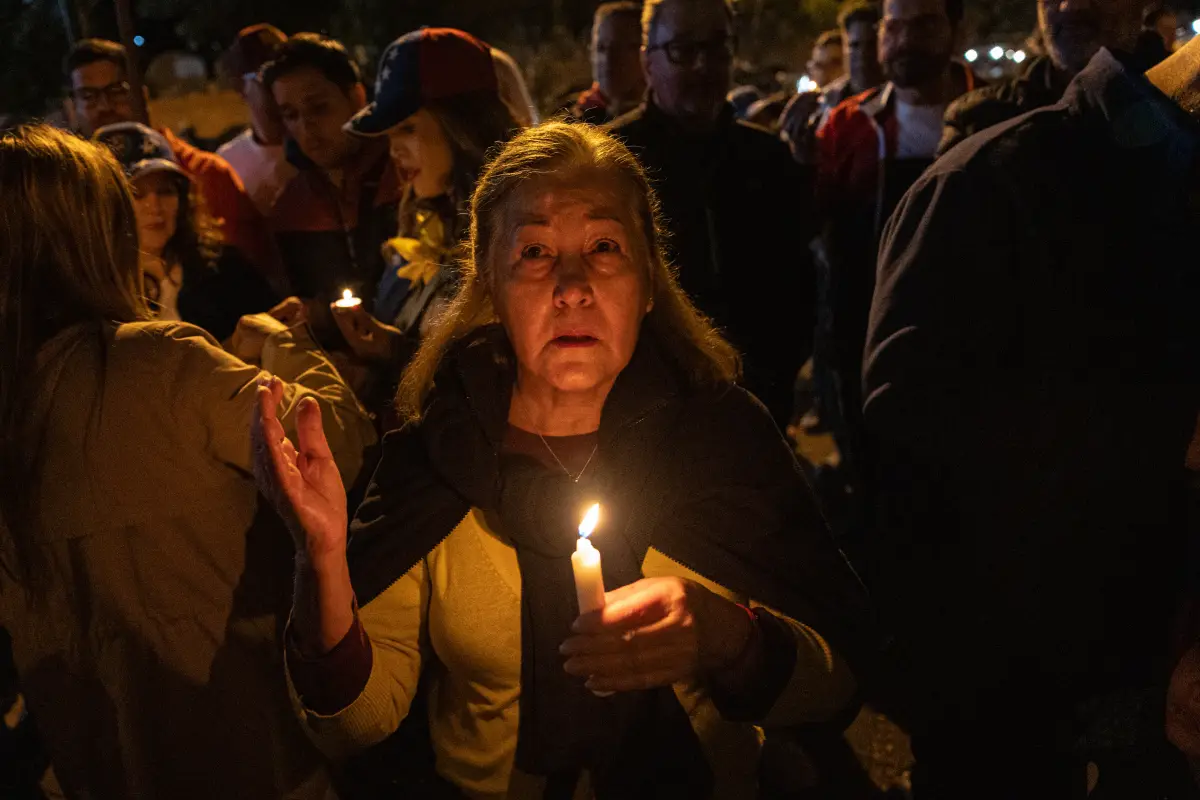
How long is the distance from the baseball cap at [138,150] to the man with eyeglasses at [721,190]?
6.46 feet

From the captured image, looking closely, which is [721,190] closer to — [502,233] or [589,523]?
[502,233]

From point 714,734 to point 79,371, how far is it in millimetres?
1684

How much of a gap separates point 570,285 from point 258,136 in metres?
5.27

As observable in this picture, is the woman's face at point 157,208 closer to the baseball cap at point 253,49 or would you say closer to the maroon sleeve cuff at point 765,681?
the baseball cap at point 253,49

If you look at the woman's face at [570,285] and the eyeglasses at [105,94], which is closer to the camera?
the woman's face at [570,285]

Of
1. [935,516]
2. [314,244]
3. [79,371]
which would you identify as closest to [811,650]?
[935,516]

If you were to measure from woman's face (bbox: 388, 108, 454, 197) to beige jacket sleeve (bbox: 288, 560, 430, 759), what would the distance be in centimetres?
198

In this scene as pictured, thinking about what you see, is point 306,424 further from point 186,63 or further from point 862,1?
point 186,63

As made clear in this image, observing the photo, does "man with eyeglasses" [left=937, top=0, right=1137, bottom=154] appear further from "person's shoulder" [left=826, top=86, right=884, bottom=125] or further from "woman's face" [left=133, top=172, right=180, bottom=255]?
"woman's face" [left=133, top=172, right=180, bottom=255]

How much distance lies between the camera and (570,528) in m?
1.88

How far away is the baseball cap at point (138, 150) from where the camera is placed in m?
3.95

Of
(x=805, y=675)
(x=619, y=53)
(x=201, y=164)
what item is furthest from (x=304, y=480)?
(x=619, y=53)

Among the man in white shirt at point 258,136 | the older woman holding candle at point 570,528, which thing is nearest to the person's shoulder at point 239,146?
the man in white shirt at point 258,136

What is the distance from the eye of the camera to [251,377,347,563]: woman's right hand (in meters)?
1.60
